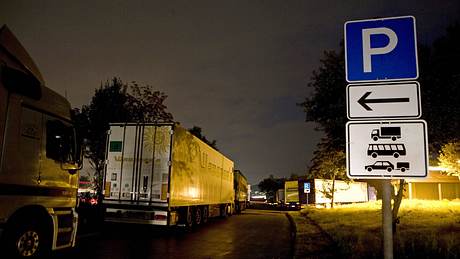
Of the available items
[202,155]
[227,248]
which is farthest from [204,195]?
[227,248]

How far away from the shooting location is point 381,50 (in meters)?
3.79

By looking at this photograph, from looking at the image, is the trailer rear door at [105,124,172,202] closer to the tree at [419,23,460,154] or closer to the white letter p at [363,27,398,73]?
the tree at [419,23,460,154]

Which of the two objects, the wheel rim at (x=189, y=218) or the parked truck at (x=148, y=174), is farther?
the wheel rim at (x=189, y=218)

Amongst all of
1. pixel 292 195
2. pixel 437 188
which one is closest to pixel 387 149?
pixel 292 195

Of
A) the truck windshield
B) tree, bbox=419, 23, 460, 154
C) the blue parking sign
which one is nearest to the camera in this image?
the blue parking sign

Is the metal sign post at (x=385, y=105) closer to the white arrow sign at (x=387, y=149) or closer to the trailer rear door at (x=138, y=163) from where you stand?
the white arrow sign at (x=387, y=149)

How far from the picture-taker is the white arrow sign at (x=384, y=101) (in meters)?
3.54

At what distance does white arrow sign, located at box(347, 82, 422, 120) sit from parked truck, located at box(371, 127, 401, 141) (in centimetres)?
11

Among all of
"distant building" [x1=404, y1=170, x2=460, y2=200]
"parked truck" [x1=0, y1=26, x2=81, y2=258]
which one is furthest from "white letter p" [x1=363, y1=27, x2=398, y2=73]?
"distant building" [x1=404, y1=170, x2=460, y2=200]

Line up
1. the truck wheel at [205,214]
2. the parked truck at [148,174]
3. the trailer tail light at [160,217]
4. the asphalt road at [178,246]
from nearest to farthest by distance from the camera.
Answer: the asphalt road at [178,246] → the trailer tail light at [160,217] → the parked truck at [148,174] → the truck wheel at [205,214]

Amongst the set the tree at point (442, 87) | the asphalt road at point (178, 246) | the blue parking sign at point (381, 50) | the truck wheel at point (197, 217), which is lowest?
the asphalt road at point (178, 246)

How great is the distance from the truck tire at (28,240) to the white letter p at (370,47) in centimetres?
646

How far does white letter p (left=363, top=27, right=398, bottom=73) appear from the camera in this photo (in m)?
3.76

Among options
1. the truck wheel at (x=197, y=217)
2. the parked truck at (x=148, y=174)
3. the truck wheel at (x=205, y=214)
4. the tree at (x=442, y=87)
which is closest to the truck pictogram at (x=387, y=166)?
the tree at (x=442, y=87)
